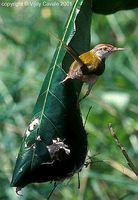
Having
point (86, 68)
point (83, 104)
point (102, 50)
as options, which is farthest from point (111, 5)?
point (83, 104)

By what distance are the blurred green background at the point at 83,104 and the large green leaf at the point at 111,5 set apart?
3.34 ft

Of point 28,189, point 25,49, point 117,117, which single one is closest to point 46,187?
point 28,189

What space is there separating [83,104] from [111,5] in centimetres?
138

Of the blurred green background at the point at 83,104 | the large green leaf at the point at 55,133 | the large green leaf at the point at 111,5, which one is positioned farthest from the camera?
the blurred green background at the point at 83,104

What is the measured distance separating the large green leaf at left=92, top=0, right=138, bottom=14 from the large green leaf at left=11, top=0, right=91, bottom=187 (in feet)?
0.36

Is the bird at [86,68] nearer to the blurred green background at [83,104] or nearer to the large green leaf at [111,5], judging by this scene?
the large green leaf at [111,5]

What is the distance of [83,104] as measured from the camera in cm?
239

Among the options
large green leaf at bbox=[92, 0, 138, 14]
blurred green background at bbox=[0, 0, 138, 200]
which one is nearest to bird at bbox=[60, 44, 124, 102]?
large green leaf at bbox=[92, 0, 138, 14]

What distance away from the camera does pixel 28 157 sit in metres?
0.83

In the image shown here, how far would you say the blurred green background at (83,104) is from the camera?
217cm

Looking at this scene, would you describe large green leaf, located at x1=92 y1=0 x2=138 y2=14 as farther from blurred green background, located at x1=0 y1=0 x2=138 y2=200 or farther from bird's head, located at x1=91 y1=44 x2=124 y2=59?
blurred green background, located at x1=0 y1=0 x2=138 y2=200

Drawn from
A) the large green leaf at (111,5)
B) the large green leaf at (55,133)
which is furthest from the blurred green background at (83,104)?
the large green leaf at (55,133)

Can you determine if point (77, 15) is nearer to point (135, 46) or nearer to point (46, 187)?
point (46, 187)

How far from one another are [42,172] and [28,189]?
132cm
